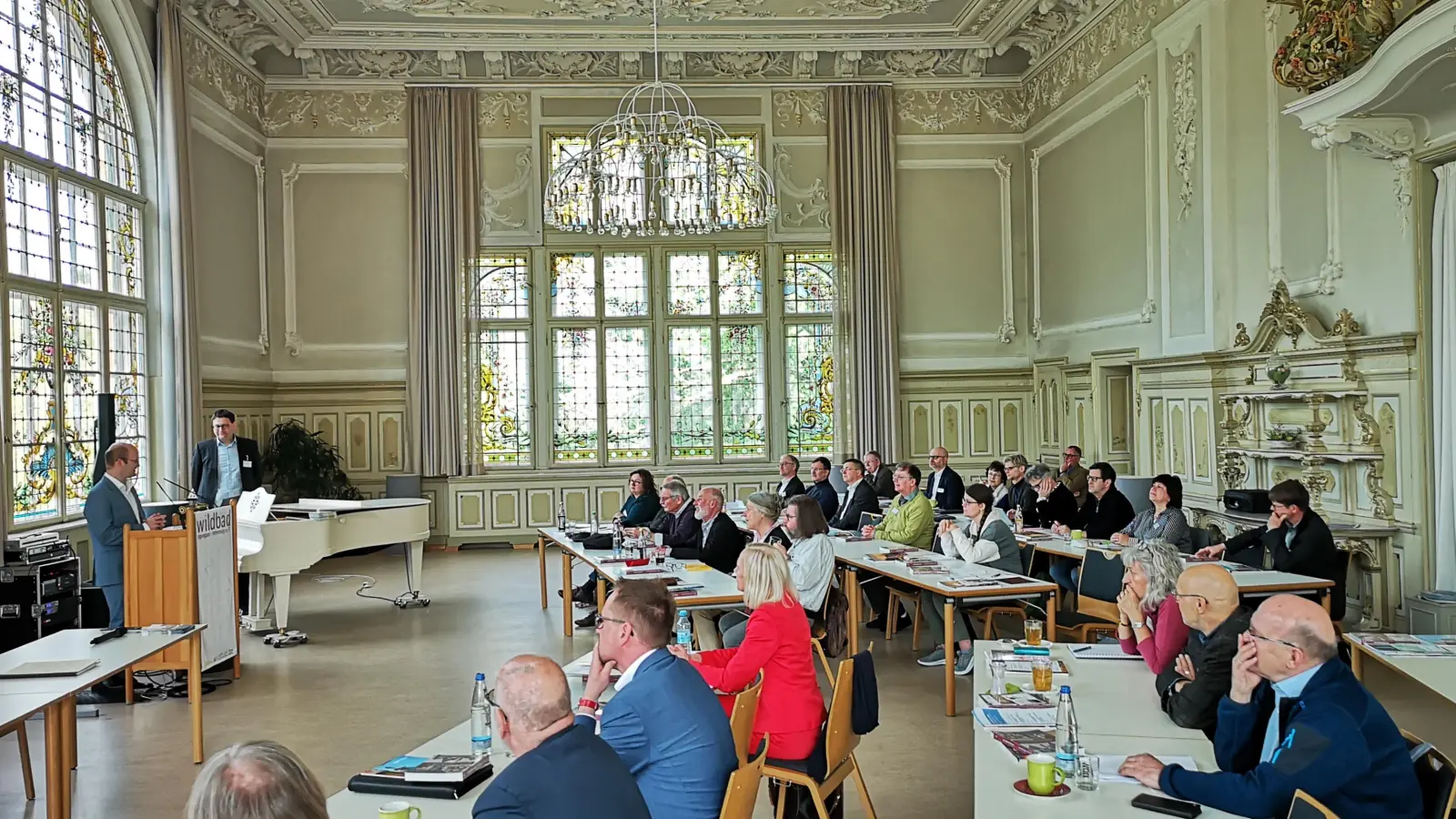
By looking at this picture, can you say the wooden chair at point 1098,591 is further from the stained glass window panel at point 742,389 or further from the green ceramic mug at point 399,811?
the stained glass window panel at point 742,389

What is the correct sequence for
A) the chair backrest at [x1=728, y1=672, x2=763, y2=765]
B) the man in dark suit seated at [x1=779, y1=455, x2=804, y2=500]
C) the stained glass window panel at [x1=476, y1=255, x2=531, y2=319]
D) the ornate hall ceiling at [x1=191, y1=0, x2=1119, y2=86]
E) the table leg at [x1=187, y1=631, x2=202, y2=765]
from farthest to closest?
the stained glass window panel at [x1=476, y1=255, x2=531, y2=319] → the ornate hall ceiling at [x1=191, y1=0, x2=1119, y2=86] → the man in dark suit seated at [x1=779, y1=455, x2=804, y2=500] → the table leg at [x1=187, y1=631, x2=202, y2=765] → the chair backrest at [x1=728, y1=672, x2=763, y2=765]

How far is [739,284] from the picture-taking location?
14586 mm

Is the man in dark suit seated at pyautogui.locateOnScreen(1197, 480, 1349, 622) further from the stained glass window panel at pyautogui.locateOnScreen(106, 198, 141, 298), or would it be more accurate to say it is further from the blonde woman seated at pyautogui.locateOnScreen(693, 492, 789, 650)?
the stained glass window panel at pyautogui.locateOnScreen(106, 198, 141, 298)

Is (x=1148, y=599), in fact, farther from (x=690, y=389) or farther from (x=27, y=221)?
(x=690, y=389)

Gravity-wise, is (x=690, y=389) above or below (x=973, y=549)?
above

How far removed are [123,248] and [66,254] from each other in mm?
930

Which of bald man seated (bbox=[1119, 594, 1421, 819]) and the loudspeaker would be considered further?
the loudspeaker

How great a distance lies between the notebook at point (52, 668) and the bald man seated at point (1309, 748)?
12.7 feet

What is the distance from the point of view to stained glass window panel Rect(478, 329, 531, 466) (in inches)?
563

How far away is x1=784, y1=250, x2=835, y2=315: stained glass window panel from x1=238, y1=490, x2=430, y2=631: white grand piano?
6.29 m

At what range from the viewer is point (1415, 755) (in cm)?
291

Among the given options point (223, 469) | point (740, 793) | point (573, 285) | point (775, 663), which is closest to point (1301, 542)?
point (775, 663)

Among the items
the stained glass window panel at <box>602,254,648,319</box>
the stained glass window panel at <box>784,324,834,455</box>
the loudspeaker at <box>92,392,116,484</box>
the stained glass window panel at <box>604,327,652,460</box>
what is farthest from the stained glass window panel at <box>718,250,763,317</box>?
the loudspeaker at <box>92,392,116,484</box>

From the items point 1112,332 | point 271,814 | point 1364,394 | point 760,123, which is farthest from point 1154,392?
point 271,814
